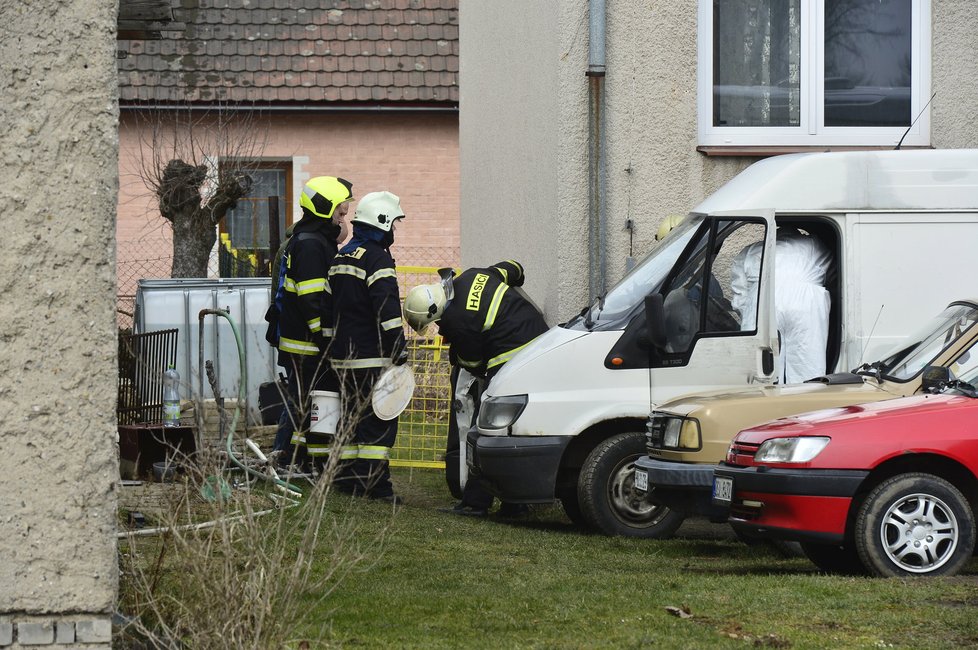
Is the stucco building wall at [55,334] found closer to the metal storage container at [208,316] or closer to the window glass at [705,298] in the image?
the window glass at [705,298]

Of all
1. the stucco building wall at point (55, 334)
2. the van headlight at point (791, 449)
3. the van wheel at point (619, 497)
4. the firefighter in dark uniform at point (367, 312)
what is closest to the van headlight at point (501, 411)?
the van wheel at point (619, 497)

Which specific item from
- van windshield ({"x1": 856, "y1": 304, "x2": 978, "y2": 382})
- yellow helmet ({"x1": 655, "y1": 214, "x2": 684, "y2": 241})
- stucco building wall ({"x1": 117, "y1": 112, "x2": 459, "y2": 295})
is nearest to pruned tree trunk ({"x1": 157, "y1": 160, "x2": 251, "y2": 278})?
stucco building wall ({"x1": 117, "y1": 112, "x2": 459, "y2": 295})

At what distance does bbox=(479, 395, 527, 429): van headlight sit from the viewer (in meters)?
9.50

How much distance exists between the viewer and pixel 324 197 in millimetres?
Answer: 11320

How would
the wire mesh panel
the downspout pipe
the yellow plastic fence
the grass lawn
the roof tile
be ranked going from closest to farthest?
1. the grass lawn
2. the wire mesh panel
3. the downspout pipe
4. the yellow plastic fence
5. the roof tile

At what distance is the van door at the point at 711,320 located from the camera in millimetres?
9312

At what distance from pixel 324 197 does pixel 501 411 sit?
8.64ft

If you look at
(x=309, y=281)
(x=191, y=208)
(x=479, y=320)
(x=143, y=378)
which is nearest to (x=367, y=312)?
(x=309, y=281)

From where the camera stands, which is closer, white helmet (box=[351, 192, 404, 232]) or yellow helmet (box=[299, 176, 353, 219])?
white helmet (box=[351, 192, 404, 232])

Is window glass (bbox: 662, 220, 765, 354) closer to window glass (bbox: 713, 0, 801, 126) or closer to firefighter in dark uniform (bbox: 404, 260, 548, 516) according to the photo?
firefighter in dark uniform (bbox: 404, 260, 548, 516)

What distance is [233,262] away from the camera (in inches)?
842

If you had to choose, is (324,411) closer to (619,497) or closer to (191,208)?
(619,497)

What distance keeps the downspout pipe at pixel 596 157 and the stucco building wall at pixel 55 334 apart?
719cm

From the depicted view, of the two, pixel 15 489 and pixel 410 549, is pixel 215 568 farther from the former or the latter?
pixel 410 549
